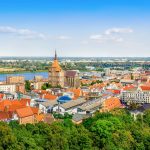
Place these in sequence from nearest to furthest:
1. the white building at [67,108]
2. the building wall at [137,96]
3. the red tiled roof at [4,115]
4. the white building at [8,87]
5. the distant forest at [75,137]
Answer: the distant forest at [75,137] < the red tiled roof at [4,115] < the white building at [67,108] < the building wall at [137,96] < the white building at [8,87]

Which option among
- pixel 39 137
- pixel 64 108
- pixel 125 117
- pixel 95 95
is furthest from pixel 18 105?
pixel 95 95

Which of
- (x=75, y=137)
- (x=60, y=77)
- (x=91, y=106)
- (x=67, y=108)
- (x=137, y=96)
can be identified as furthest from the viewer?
(x=60, y=77)

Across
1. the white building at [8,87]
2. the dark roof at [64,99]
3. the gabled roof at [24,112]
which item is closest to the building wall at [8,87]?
the white building at [8,87]

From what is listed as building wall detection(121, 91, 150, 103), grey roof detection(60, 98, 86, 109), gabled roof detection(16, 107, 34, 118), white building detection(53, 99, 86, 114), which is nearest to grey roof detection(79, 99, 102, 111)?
white building detection(53, 99, 86, 114)

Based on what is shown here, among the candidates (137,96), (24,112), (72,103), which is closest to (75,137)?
(24,112)

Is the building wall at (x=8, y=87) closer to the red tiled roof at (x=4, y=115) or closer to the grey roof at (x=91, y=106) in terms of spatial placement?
the grey roof at (x=91, y=106)

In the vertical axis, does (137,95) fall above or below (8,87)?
above

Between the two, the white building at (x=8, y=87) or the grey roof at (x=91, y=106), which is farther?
the white building at (x=8, y=87)

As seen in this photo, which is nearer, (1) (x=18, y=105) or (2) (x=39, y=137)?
(2) (x=39, y=137)

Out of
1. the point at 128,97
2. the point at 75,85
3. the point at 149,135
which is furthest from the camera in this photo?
the point at 75,85

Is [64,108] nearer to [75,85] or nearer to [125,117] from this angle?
[125,117]

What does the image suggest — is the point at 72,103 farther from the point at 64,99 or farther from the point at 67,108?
the point at 64,99
